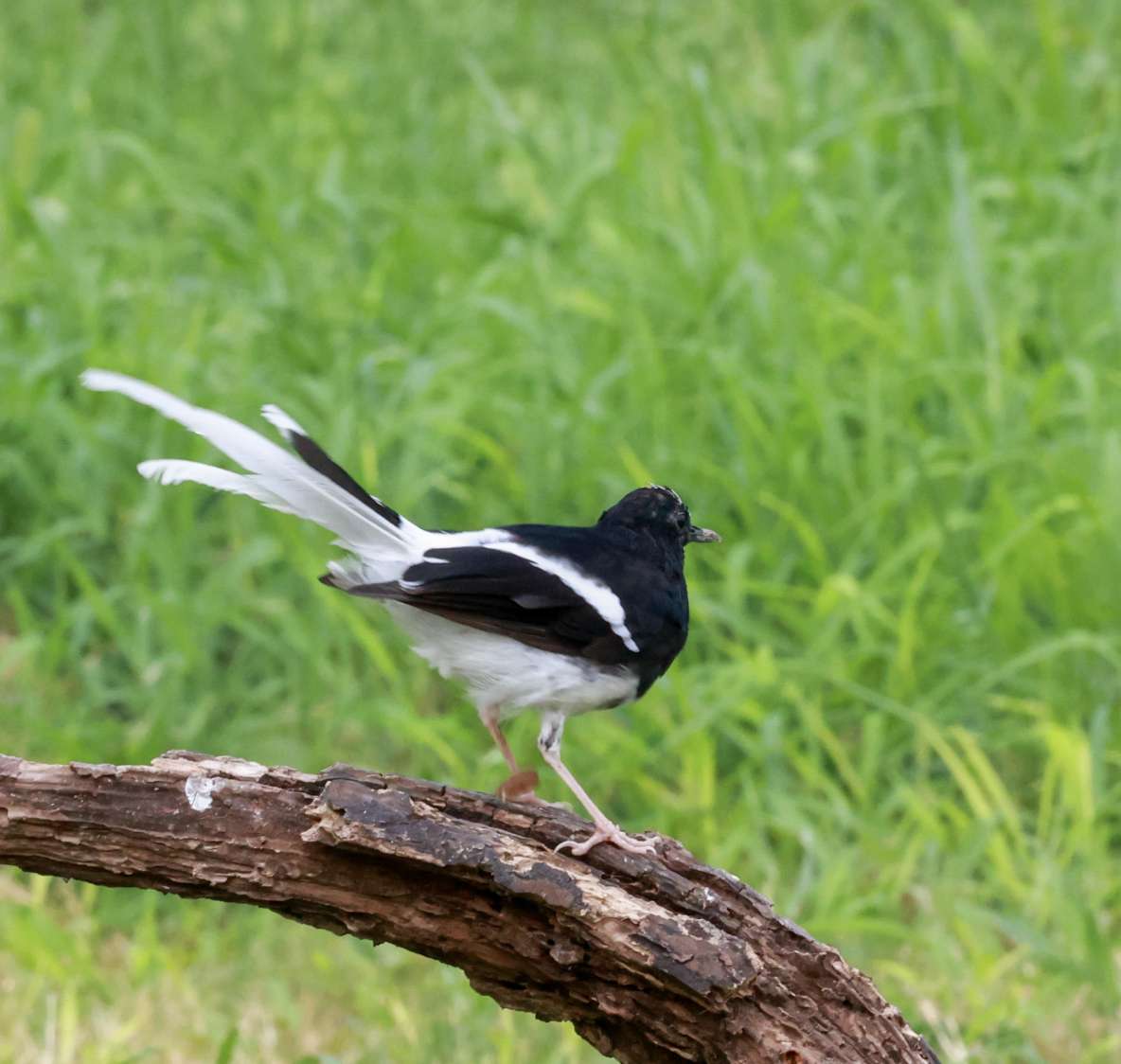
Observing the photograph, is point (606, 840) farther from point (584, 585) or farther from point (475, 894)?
point (584, 585)

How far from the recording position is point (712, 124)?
7602 millimetres

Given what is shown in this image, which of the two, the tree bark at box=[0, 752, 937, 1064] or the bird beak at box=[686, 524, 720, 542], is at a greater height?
the bird beak at box=[686, 524, 720, 542]

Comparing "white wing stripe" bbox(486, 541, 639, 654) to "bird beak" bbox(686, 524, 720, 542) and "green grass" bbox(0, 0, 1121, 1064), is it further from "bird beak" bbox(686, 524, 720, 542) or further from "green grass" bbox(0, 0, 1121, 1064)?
"green grass" bbox(0, 0, 1121, 1064)

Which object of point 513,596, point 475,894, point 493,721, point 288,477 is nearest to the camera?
point 475,894

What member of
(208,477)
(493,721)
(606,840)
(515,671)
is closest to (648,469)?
(493,721)

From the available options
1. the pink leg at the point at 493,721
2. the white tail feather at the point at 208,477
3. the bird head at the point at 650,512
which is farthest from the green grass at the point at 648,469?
the white tail feather at the point at 208,477

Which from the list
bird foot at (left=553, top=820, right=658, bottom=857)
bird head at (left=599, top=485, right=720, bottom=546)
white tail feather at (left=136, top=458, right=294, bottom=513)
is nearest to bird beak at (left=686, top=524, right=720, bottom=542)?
bird head at (left=599, top=485, right=720, bottom=546)

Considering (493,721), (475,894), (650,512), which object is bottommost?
(475,894)

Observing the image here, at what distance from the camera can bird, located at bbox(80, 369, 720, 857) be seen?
10.4 feet

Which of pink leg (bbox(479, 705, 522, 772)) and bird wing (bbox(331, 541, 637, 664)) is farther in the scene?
pink leg (bbox(479, 705, 522, 772))

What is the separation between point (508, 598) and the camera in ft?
10.9

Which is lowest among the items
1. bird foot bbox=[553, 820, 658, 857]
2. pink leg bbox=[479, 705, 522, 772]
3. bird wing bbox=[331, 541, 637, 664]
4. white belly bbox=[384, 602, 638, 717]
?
bird foot bbox=[553, 820, 658, 857]

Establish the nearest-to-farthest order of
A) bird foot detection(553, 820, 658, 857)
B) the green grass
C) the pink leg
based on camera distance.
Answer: bird foot detection(553, 820, 658, 857) < the pink leg < the green grass

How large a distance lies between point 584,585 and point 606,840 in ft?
1.75
